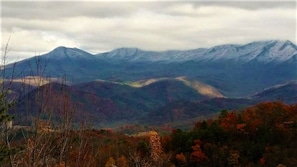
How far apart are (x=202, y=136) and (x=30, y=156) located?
86618 millimetres

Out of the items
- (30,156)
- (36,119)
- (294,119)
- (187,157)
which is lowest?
(187,157)

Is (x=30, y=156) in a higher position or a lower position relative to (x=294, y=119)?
higher

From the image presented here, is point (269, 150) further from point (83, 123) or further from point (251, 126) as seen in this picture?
point (83, 123)

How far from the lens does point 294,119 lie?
3856 inches

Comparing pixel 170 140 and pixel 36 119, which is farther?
pixel 170 140

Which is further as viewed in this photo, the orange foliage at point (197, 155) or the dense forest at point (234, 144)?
the orange foliage at point (197, 155)

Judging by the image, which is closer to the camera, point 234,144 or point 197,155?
point 197,155

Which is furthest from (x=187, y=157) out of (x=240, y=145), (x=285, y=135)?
(x=285, y=135)

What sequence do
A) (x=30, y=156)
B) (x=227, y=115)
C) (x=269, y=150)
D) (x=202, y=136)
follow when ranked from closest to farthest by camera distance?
(x=30, y=156)
(x=269, y=150)
(x=202, y=136)
(x=227, y=115)

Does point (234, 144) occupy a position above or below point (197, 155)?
above

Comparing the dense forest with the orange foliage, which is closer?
the dense forest

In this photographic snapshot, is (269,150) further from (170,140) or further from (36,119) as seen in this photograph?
(36,119)

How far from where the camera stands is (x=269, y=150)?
89125mm

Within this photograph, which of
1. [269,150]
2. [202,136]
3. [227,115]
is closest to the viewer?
[269,150]
